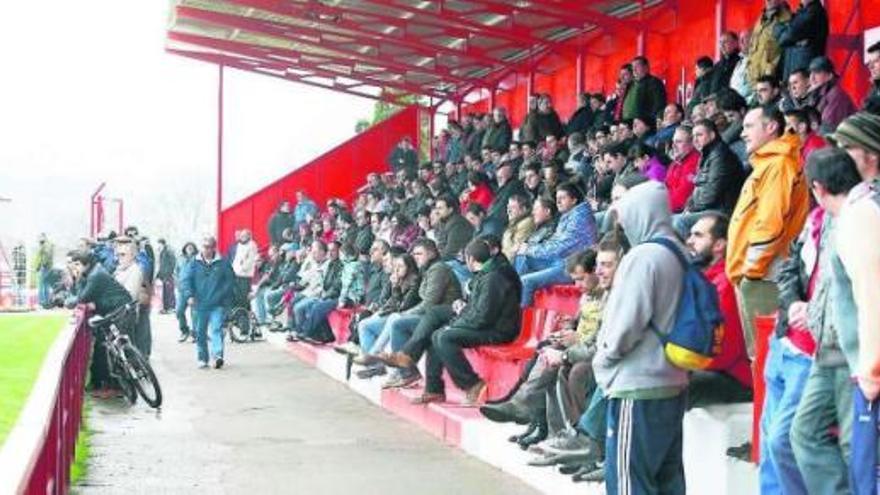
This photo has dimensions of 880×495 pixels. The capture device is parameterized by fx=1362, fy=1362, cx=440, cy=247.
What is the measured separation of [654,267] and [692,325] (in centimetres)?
30

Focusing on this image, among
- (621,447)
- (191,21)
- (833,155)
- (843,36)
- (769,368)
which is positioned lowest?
(621,447)

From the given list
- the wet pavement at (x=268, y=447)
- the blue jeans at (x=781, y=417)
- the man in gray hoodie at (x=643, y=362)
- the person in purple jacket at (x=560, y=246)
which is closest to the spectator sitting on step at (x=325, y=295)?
the wet pavement at (x=268, y=447)

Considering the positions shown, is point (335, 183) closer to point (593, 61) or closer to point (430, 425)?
point (593, 61)

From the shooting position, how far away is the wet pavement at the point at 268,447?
8.88 metres

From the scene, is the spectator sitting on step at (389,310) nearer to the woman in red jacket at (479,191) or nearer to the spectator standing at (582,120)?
the woman in red jacket at (479,191)

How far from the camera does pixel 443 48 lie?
2308 centimetres

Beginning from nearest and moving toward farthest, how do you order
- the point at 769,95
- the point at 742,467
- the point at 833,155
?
the point at 833,155 → the point at 742,467 → the point at 769,95

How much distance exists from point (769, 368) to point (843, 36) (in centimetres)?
899

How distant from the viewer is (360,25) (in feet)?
77.1

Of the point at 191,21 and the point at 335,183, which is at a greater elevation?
the point at 191,21

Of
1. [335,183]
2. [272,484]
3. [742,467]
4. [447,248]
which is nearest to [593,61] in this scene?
[447,248]

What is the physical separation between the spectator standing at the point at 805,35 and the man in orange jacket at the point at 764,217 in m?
4.18

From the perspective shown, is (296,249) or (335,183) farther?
(335,183)

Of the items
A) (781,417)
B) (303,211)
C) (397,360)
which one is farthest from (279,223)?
(781,417)
